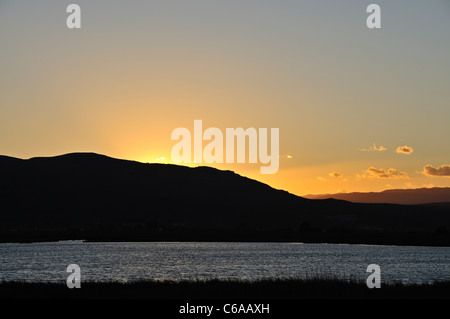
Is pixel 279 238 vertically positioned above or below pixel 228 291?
below

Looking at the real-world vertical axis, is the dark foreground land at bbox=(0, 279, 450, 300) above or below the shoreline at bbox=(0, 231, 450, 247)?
above

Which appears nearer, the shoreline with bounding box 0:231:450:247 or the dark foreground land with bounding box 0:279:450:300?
the dark foreground land with bounding box 0:279:450:300

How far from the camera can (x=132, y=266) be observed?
8569 centimetres

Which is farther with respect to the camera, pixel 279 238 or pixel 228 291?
pixel 279 238

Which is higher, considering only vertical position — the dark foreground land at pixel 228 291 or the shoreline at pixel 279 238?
the dark foreground land at pixel 228 291

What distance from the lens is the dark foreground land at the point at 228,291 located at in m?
41.6

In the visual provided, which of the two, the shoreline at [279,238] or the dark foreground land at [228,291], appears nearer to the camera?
the dark foreground land at [228,291]

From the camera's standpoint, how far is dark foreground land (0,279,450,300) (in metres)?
41.6

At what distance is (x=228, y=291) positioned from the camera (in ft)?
142
